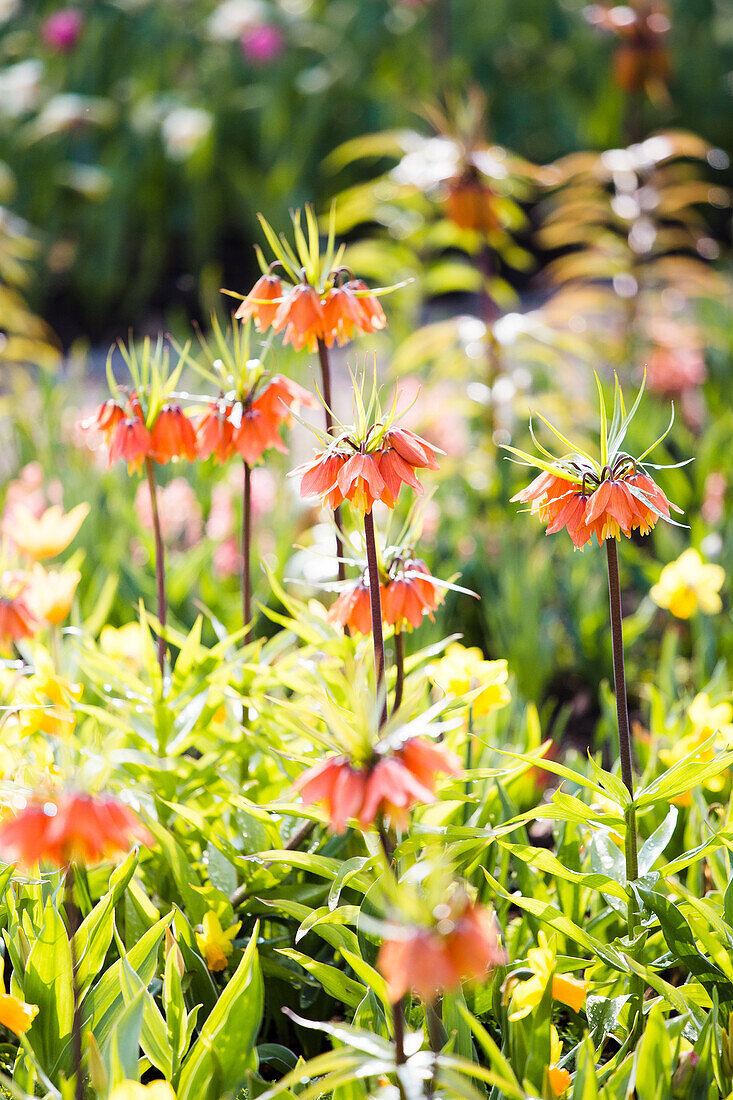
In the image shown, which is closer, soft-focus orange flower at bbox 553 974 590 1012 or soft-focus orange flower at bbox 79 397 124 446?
soft-focus orange flower at bbox 553 974 590 1012

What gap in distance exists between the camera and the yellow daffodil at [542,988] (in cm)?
99

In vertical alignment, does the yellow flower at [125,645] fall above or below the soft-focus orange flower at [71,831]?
above

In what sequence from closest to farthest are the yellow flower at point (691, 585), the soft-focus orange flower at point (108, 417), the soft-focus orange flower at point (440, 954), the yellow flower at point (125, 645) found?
the soft-focus orange flower at point (440, 954) → the soft-focus orange flower at point (108, 417) → the yellow flower at point (125, 645) → the yellow flower at point (691, 585)

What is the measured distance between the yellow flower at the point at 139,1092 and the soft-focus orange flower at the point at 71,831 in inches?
7.8

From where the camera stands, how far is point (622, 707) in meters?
1.01

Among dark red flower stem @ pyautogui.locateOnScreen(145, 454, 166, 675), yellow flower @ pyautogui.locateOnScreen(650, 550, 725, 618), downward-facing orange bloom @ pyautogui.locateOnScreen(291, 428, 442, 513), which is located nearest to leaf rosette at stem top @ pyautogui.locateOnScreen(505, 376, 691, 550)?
downward-facing orange bloom @ pyautogui.locateOnScreen(291, 428, 442, 513)

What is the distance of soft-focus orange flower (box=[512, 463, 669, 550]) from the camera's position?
91cm

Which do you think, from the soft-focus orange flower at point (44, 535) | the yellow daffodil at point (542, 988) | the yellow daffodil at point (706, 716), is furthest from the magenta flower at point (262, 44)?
the yellow daffodil at point (542, 988)

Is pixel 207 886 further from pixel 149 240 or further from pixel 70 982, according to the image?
pixel 149 240

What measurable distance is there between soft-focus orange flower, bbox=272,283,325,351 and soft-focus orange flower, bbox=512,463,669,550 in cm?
37

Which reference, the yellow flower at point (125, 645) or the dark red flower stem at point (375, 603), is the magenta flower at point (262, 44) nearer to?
the yellow flower at point (125, 645)

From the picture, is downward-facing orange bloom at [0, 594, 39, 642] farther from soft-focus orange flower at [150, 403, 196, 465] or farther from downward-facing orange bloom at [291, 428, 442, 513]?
downward-facing orange bloom at [291, 428, 442, 513]

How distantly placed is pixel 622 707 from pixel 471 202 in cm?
192

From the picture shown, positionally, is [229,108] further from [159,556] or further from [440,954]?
[440,954]
